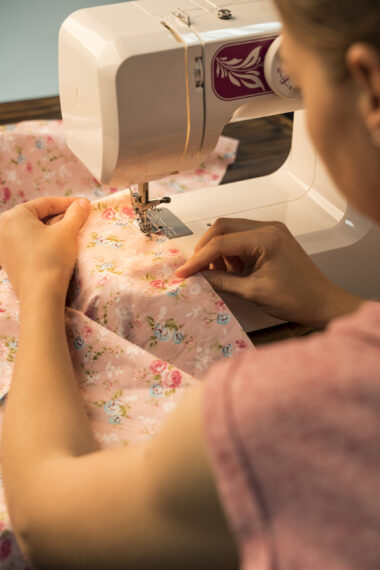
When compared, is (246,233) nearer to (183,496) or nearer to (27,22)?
(183,496)

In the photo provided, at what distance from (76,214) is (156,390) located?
0.43 metres

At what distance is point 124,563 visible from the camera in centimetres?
62

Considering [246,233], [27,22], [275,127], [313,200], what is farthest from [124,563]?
[27,22]

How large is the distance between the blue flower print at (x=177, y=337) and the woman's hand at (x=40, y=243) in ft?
0.64

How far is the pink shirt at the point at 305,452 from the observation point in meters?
→ 0.49

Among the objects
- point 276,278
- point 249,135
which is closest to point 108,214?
point 276,278

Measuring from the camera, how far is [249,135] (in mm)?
2088

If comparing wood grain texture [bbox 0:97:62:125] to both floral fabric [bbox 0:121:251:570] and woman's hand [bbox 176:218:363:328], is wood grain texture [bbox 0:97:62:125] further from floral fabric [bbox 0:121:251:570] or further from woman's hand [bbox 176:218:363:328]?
woman's hand [bbox 176:218:363:328]

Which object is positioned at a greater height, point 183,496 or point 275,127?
point 183,496

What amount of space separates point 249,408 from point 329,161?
225 mm

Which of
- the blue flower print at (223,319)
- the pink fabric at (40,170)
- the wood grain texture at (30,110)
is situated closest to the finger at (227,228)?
the blue flower print at (223,319)

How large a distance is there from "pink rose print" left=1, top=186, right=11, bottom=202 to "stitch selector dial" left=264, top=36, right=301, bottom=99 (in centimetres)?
83

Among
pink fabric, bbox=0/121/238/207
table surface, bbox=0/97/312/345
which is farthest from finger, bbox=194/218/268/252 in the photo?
table surface, bbox=0/97/312/345

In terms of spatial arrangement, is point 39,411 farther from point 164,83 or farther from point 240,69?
point 240,69
